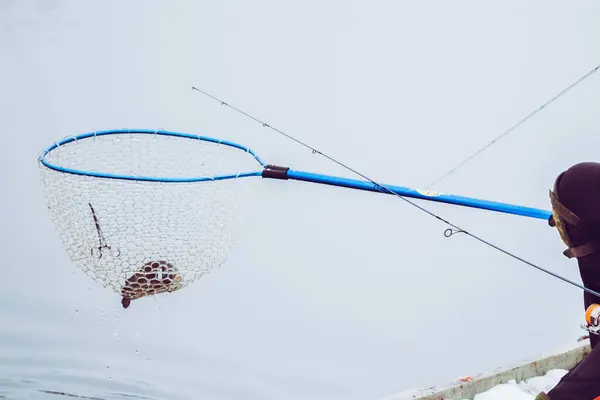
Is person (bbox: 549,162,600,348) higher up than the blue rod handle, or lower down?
lower down

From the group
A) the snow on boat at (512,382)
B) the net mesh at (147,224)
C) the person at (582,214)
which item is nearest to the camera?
the person at (582,214)

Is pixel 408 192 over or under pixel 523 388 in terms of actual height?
over

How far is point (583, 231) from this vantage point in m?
1.63

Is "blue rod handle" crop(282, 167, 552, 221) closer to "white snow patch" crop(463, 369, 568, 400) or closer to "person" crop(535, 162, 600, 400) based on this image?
"person" crop(535, 162, 600, 400)

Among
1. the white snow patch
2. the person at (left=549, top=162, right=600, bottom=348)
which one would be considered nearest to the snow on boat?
the white snow patch

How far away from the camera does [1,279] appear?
11.0 feet

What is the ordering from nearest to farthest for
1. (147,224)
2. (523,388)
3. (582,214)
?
(582,214), (147,224), (523,388)

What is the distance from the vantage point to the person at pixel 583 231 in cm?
160

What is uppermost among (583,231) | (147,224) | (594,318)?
(147,224)

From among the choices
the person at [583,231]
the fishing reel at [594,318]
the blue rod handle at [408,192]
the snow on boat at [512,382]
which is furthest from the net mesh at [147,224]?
the fishing reel at [594,318]

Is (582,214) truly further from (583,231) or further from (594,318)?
(594,318)

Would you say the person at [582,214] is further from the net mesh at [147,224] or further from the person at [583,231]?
the net mesh at [147,224]

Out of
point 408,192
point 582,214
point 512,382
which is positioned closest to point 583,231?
point 582,214

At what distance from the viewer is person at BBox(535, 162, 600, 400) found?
1.60 metres
